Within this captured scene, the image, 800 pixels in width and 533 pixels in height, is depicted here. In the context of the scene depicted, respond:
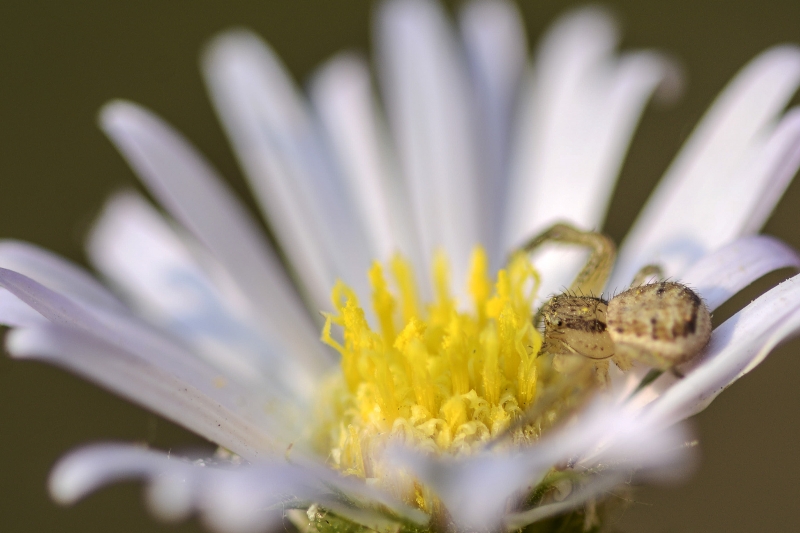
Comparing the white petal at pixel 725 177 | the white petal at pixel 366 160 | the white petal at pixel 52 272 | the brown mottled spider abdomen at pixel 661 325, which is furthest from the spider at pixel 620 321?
the white petal at pixel 52 272

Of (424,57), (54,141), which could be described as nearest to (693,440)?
(424,57)

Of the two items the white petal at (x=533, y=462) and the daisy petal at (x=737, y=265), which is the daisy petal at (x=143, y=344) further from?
the daisy petal at (x=737, y=265)

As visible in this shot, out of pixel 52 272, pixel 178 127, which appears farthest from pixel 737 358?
pixel 178 127

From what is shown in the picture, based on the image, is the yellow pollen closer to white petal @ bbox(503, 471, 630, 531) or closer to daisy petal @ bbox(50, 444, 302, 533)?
white petal @ bbox(503, 471, 630, 531)

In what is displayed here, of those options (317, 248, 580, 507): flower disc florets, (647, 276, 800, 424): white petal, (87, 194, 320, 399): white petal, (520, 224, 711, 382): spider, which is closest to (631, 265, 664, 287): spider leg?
(520, 224, 711, 382): spider

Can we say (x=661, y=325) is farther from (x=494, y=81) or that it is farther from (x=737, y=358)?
(x=494, y=81)

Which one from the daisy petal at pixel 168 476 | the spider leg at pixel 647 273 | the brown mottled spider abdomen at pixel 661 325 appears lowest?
the daisy petal at pixel 168 476
